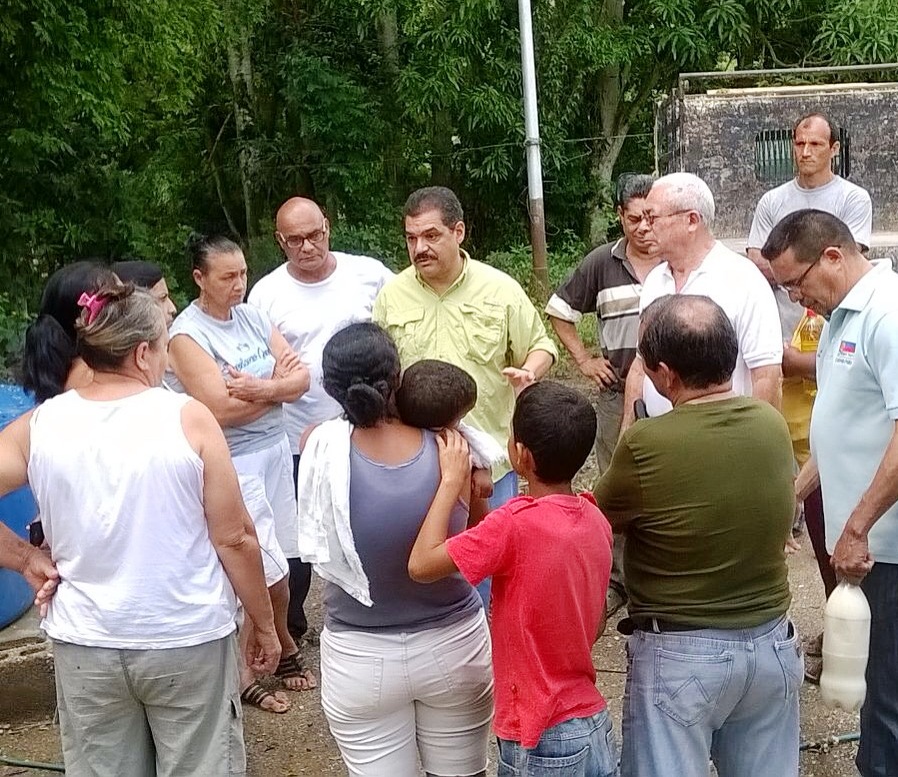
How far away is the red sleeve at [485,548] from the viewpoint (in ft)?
7.51

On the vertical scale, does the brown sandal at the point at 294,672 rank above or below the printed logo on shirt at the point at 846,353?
below

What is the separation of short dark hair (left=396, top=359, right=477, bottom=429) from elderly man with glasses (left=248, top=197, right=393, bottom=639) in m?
1.64

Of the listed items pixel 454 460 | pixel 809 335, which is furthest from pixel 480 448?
pixel 809 335

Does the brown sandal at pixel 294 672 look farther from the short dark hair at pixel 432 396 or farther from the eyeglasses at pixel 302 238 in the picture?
the short dark hair at pixel 432 396

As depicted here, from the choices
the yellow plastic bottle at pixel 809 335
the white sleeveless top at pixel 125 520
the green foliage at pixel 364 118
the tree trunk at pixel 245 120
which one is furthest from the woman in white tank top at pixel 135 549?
the tree trunk at pixel 245 120

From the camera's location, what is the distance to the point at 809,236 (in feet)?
9.31

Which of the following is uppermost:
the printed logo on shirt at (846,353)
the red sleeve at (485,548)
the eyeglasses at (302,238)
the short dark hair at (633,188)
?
the short dark hair at (633,188)

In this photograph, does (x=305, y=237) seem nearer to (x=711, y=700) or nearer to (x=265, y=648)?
(x=265, y=648)

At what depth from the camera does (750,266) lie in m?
3.55

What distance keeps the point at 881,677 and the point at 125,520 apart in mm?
2084

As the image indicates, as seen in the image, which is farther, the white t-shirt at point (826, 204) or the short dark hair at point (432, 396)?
the white t-shirt at point (826, 204)

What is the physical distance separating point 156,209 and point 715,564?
540 inches

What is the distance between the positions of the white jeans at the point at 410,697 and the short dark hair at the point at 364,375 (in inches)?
21.6

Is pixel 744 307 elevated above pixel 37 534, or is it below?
above
